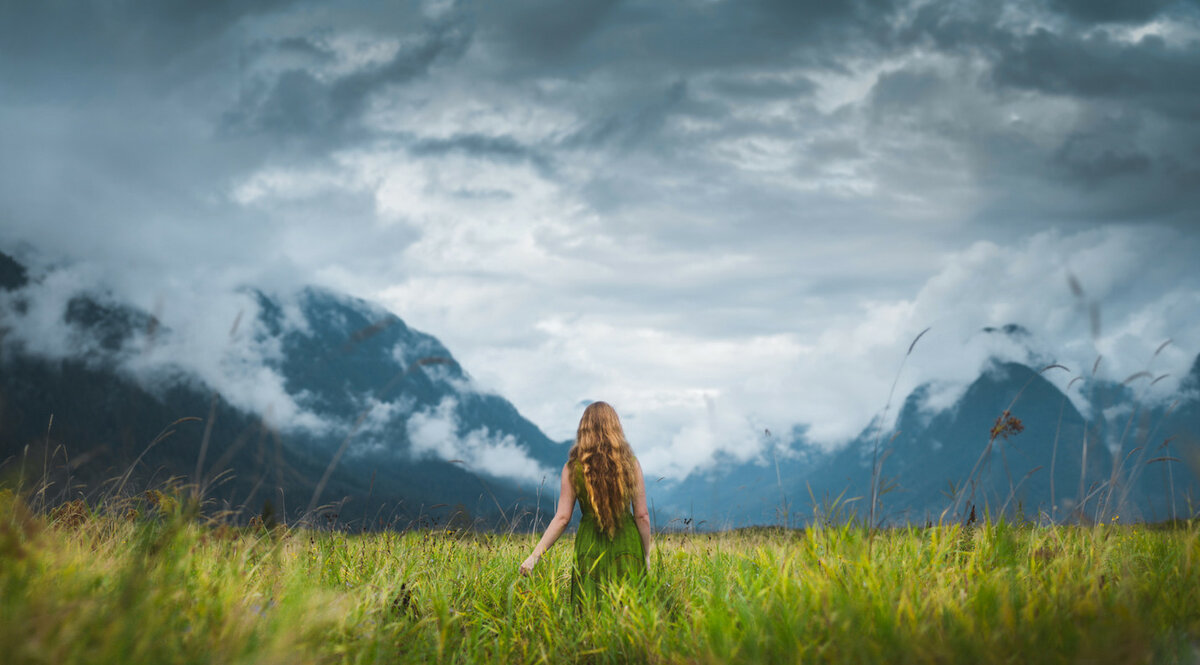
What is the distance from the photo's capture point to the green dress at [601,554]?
577 cm

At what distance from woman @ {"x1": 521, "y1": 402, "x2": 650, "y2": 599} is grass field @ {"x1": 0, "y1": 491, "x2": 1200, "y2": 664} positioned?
1.01 feet

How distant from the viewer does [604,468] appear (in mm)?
6156

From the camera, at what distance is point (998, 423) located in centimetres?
518

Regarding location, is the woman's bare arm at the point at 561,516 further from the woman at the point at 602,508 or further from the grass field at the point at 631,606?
the grass field at the point at 631,606

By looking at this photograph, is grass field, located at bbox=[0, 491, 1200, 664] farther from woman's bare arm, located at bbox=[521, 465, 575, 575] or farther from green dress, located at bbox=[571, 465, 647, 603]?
woman's bare arm, located at bbox=[521, 465, 575, 575]

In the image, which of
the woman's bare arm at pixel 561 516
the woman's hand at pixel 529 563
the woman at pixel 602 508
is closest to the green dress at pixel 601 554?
the woman at pixel 602 508

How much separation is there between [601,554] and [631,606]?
0.88 m

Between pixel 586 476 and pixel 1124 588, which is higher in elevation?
pixel 586 476

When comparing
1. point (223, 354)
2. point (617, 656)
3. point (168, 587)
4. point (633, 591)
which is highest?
point (223, 354)

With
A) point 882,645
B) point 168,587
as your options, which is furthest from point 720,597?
point 168,587

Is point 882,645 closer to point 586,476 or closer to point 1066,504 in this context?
point 586,476

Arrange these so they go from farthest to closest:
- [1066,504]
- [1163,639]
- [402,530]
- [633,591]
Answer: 1. [402,530]
2. [1066,504]
3. [633,591]
4. [1163,639]

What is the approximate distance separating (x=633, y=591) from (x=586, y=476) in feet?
4.38

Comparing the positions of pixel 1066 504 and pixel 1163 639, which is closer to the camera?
pixel 1163 639
